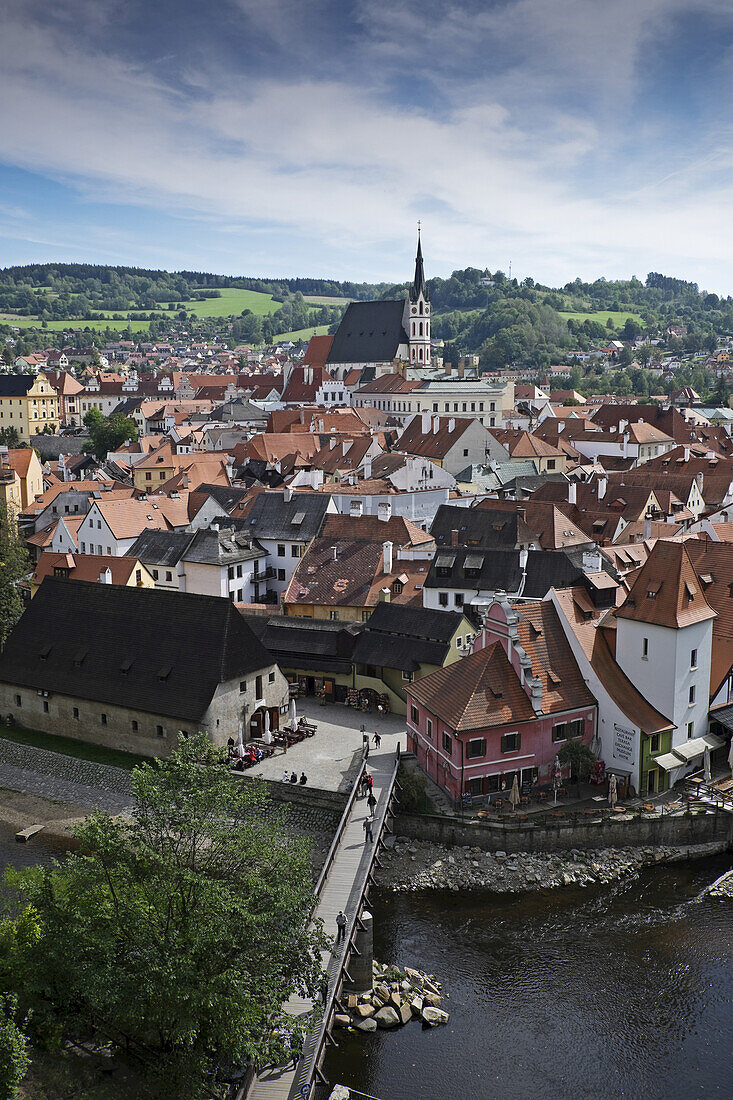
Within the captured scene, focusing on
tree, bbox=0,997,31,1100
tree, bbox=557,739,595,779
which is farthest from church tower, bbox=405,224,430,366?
tree, bbox=0,997,31,1100

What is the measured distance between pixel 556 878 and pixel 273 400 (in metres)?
134

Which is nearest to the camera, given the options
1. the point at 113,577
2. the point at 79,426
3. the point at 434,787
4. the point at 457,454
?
the point at 434,787

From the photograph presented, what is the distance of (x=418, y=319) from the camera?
157 meters

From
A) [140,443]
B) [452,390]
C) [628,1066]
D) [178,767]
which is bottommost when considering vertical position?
[628,1066]

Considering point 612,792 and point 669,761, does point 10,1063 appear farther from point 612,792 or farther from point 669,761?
point 669,761

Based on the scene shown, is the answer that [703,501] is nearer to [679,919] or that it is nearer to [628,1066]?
[679,919]

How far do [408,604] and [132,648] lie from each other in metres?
14.8

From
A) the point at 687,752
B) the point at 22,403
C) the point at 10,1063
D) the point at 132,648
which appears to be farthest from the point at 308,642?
the point at 22,403

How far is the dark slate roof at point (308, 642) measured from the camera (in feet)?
158

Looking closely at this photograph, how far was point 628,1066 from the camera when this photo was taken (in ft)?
84.3

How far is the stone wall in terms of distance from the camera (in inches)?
1389

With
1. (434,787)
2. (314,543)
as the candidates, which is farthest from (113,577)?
(434,787)

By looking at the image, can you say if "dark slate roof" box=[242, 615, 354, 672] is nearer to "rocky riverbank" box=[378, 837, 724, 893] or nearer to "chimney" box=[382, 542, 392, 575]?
"chimney" box=[382, 542, 392, 575]

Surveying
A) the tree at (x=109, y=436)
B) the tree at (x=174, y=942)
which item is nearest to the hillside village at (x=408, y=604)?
the tree at (x=174, y=942)
